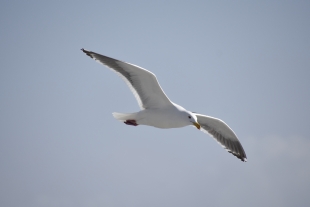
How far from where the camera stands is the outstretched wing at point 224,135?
1063cm

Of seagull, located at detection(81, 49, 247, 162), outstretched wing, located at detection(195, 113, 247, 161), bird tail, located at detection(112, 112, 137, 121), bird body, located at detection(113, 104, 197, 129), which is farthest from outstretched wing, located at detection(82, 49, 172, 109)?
outstretched wing, located at detection(195, 113, 247, 161)

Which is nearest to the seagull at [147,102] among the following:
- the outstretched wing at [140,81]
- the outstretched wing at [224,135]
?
the outstretched wing at [140,81]

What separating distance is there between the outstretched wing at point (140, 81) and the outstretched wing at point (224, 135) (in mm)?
1945

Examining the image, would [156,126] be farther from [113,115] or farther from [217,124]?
[217,124]

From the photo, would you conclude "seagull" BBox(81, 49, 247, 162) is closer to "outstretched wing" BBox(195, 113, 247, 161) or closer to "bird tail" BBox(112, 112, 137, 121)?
"bird tail" BBox(112, 112, 137, 121)

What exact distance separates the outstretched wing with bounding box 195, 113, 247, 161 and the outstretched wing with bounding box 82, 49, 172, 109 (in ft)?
6.38

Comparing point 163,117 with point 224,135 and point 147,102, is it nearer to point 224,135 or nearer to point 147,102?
point 147,102

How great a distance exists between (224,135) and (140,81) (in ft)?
10.5

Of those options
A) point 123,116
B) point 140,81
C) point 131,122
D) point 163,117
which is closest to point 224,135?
point 163,117

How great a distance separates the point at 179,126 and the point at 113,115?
149 cm

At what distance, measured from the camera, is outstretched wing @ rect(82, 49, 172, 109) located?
857 centimetres

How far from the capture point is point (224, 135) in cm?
1088

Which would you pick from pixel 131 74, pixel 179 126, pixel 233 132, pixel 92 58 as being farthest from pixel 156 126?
pixel 233 132

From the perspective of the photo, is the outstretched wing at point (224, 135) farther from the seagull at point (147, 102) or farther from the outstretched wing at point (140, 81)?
the outstretched wing at point (140, 81)
